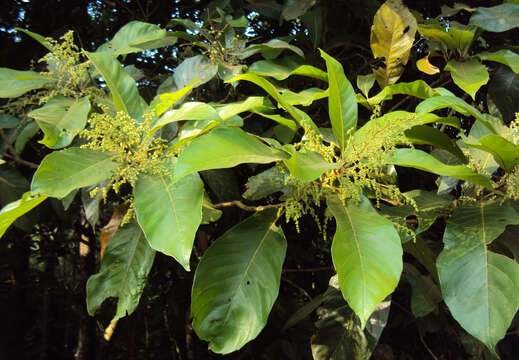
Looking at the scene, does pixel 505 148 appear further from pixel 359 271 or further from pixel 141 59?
pixel 141 59

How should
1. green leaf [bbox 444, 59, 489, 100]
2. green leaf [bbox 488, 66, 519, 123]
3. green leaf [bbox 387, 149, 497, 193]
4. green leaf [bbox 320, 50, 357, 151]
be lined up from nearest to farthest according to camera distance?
green leaf [bbox 387, 149, 497, 193] → green leaf [bbox 320, 50, 357, 151] → green leaf [bbox 444, 59, 489, 100] → green leaf [bbox 488, 66, 519, 123]

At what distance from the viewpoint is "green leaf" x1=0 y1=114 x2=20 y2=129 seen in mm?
1282

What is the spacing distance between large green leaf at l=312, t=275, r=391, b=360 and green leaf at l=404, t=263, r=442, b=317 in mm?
151

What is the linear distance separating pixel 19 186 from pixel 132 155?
0.67 metres

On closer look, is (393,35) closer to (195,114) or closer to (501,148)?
(501,148)

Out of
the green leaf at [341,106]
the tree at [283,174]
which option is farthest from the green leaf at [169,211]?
the green leaf at [341,106]

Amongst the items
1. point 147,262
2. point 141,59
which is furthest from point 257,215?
point 141,59

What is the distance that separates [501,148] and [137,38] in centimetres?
113

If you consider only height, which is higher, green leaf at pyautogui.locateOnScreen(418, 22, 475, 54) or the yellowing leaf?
green leaf at pyautogui.locateOnScreen(418, 22, 475, 54)

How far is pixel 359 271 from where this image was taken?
715 millimetres

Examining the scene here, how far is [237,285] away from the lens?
0.84 metres

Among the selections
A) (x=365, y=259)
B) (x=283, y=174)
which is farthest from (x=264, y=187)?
(x=365, y=259)

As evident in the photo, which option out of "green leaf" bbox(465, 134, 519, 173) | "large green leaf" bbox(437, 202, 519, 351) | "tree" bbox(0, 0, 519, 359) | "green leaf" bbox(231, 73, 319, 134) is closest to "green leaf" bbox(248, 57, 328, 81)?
"tree" bbox(0, 0, 519, 359)

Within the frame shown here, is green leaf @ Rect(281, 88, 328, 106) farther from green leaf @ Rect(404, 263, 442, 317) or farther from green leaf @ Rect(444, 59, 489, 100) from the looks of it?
green leaf @ Rect(404, 263, 442, 317)
